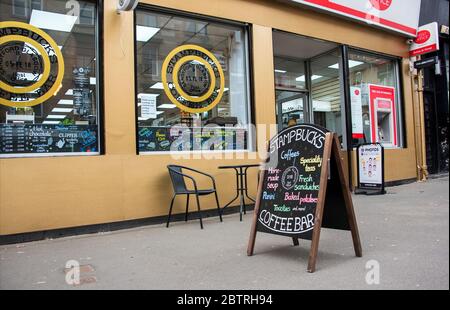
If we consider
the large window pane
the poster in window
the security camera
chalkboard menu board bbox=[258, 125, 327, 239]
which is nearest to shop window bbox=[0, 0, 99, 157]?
the security camera

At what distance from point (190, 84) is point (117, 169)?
6.93ft

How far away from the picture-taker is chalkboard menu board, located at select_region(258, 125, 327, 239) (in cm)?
390

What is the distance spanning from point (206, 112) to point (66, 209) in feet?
9.79

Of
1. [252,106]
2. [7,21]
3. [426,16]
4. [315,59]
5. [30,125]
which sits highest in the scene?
[426,16]

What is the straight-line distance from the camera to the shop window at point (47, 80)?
5578 mm

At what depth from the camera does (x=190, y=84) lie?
7230 mm

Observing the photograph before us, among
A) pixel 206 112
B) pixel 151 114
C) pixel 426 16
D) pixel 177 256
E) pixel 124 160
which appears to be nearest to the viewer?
pixel 177 256

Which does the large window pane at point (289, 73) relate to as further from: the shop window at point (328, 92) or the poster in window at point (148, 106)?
the poster in window at point (148, 106)

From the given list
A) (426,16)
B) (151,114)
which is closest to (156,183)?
(151,114)

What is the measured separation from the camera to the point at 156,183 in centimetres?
646

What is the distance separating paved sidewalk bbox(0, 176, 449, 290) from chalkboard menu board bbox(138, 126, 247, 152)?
1415 mm
